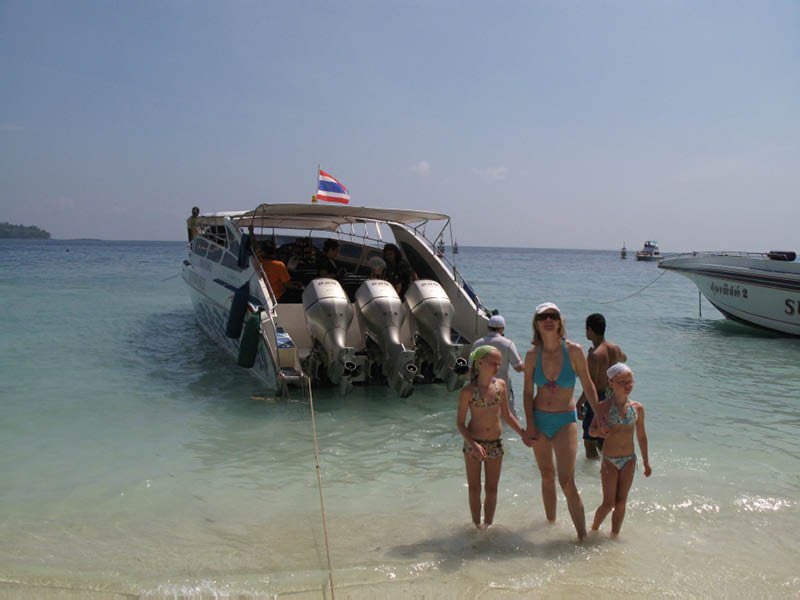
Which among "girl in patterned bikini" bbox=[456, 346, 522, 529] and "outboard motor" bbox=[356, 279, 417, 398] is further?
"outboard motor" bbox=[356, 279, 417, 398]

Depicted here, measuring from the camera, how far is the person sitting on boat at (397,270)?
29.2ft

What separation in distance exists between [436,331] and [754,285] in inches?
405

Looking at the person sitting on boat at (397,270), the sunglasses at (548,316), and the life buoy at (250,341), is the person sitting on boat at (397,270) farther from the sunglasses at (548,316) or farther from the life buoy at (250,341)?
the sunglasses at (548,316)

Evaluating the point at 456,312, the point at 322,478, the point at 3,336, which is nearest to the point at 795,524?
the point at 322,478

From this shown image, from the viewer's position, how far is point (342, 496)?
4840 mm

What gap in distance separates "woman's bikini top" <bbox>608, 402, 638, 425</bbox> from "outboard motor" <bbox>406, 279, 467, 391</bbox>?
3.42 metres

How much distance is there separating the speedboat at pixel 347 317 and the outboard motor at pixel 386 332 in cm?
1

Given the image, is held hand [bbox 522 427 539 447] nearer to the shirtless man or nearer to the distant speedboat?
the shirtless man

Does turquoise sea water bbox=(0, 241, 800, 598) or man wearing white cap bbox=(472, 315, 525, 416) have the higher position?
man wearing white cap bbox=(472, 315, 525, 416)

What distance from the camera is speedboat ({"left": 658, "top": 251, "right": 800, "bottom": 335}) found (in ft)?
42.2

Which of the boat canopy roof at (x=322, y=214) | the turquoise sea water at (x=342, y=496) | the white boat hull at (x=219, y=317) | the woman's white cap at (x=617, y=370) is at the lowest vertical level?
the turquoise sea water at (x=342, y=496)

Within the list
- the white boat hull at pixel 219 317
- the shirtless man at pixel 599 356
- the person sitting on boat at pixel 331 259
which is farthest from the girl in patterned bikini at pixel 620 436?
the person sitting on boat at pixel 331 259

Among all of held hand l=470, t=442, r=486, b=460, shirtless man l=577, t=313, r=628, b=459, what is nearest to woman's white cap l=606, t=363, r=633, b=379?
held hand l=470, t=442, r=486, b=460

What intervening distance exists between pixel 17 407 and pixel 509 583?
253 inches
